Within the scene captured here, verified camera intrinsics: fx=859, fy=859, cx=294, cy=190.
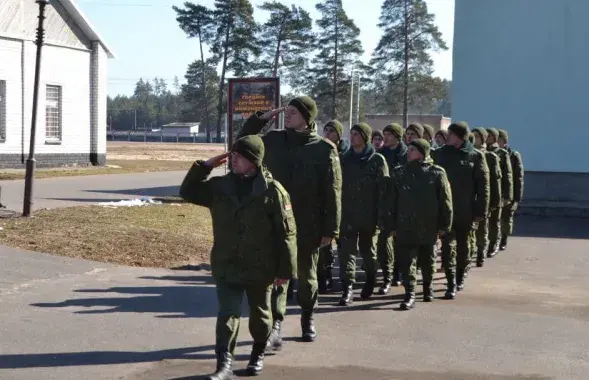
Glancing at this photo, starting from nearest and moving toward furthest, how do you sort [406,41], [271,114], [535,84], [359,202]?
[271,114] → [359,202] → [535,84] → [406,41]

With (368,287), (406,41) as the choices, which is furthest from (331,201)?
(406,41)

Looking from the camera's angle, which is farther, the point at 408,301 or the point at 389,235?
the point at 389,235

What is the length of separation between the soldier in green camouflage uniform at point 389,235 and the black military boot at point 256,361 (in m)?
4.14

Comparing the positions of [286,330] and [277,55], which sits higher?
[277,55]

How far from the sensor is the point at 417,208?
9617mm

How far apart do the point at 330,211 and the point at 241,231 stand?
1.44 meters

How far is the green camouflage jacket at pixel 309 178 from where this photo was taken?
7551mm

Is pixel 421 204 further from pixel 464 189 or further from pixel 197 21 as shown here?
pixel 197 21

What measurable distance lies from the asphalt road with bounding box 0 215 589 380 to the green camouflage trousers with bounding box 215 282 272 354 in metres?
0.41

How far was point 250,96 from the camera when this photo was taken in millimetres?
19438

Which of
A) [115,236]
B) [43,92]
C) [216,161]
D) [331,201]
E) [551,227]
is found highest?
[43,92]

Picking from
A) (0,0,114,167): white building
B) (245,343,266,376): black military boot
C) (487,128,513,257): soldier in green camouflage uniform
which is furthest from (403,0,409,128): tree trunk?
(245,343,266,376): black military boot

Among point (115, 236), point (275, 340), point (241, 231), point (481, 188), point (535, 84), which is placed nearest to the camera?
point (241, 231)

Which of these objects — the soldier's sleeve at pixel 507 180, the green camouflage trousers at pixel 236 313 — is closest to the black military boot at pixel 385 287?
the green camouflage trousers at pixel 236 313
